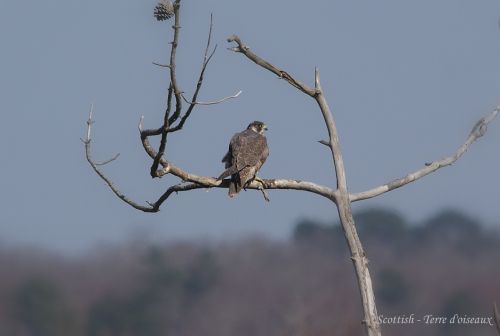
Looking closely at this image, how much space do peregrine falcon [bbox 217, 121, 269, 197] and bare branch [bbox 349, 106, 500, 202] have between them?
3.12 ft

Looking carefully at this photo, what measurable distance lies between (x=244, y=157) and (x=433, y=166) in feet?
4.83

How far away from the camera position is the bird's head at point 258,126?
9.77m

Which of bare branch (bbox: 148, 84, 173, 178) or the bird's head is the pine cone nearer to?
bare branch (bbox: 148, 84, 173, 178)

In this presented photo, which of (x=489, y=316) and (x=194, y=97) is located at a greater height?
(x=194, y=97)

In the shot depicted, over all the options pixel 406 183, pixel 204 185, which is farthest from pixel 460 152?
pixel 204 185

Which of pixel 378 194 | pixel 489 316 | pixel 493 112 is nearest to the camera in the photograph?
pixel 378 194

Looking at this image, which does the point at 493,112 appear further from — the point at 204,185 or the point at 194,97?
the point at 194,97

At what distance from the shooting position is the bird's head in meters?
9.77

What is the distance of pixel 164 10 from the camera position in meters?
5.63

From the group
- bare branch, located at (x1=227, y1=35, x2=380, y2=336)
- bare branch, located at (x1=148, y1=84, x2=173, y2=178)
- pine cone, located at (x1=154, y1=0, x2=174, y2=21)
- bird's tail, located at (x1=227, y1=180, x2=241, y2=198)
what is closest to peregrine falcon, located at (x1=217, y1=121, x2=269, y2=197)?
bird's tail, located at (x1=227, y1=180, x2=241, y2=198)

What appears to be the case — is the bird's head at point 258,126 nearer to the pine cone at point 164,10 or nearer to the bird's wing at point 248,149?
the bird's wing at point 248,149

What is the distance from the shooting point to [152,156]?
20.3 ft

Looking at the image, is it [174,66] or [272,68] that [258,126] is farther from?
[174,66]

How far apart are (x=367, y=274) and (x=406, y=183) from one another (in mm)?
734
